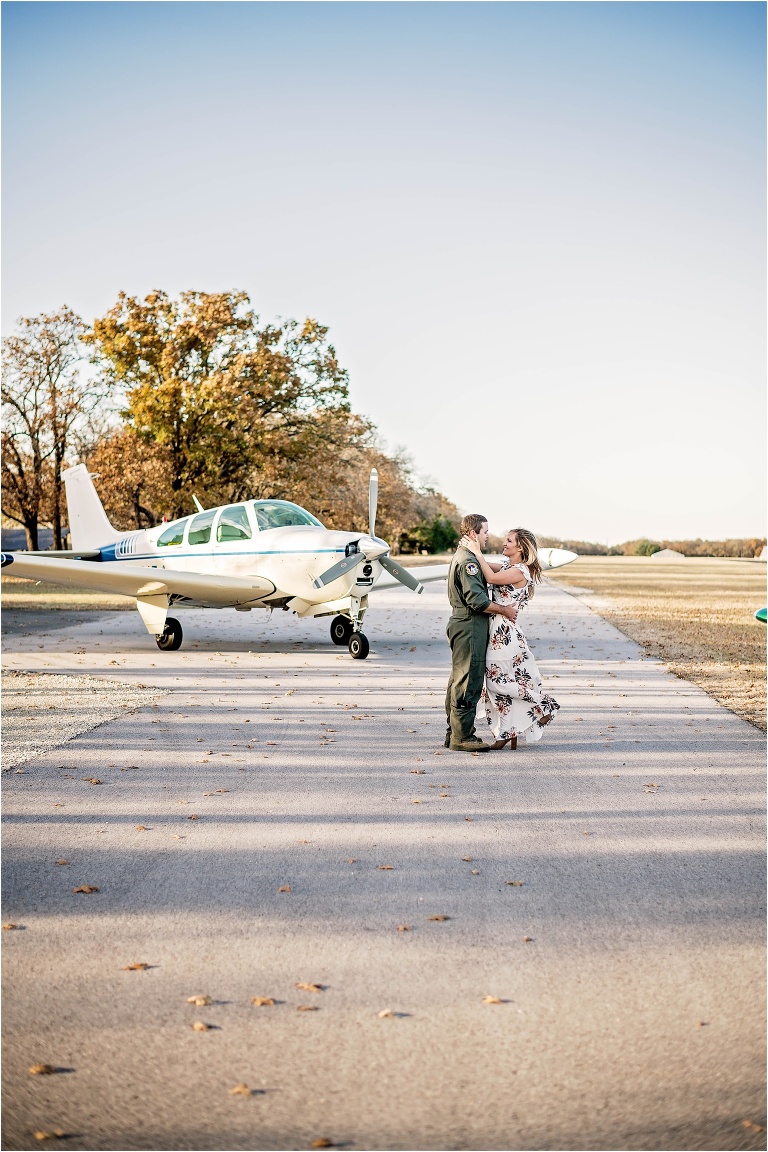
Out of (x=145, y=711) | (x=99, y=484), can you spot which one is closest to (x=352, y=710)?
(x=145, y=711)

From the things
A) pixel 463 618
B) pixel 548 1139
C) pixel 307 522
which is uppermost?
pixel 307 522

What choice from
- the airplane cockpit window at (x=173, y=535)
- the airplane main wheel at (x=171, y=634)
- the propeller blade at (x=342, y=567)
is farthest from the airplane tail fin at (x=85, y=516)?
the propeller blade at (x=342, y=567)

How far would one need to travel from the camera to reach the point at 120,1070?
11.5 ft

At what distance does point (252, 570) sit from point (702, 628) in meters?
10.5

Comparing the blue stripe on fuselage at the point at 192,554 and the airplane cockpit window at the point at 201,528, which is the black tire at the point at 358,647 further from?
the airplane cockpit window at the point at 201,528

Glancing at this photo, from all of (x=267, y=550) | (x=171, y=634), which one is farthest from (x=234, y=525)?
(x=171, y=634)

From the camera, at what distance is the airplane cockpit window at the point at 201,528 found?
57.0ft

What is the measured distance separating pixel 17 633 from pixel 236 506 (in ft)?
19.3

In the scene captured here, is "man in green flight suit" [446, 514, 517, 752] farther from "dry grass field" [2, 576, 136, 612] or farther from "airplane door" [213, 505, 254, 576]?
"dry grass field" [2, 576, 136, 612]

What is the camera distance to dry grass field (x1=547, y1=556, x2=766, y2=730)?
13482mm

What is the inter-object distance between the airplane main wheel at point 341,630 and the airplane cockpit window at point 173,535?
117 inches

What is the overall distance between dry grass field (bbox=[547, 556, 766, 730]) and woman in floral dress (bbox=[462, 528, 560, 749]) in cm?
284

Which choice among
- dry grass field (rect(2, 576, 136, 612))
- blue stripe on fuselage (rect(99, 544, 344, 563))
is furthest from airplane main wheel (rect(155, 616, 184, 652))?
dry grass field (rect(2, 576, 136, 612))

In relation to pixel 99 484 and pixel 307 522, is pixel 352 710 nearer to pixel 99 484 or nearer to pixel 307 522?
pixel 307 522
